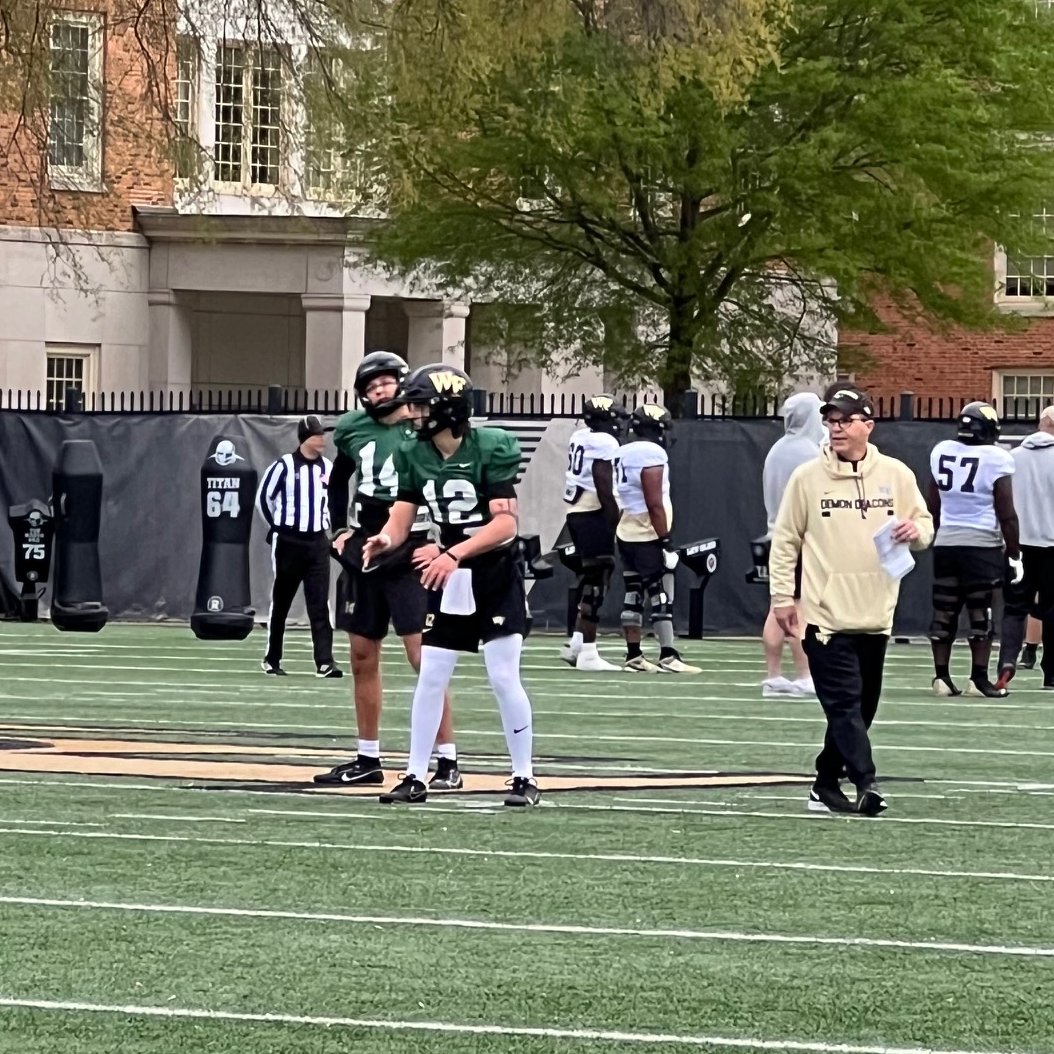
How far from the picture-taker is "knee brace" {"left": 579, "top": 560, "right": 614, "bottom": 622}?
21.3 meters

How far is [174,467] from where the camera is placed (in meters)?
28.6

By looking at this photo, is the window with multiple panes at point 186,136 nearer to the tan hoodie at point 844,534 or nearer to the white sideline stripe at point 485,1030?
the tan hoodie at point 844,534

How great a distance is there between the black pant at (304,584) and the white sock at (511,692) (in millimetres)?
8968

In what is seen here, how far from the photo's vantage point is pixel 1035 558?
67.6ft

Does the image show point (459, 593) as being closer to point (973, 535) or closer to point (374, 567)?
point (374, 567)

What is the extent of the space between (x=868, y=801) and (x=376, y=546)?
2409 millimetres

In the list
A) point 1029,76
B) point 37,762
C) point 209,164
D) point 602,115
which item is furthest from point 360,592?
Answer: point 1029,76

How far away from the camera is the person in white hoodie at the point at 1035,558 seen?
66.4ft

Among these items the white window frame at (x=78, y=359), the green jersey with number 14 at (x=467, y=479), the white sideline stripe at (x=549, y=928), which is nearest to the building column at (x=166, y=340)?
the white window frame at (x=78, y=359)

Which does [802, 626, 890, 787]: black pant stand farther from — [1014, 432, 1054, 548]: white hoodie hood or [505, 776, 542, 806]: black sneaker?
[1014, 432, 1054, 548]: white hoodie hood

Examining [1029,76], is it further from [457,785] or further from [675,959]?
[675,959]

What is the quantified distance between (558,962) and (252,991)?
0.95m

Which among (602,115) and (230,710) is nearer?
(230,710)

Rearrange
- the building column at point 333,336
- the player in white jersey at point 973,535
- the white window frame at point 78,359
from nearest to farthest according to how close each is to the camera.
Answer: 1. the player in white jersey at point 973,535
2. the white window frame at point 78,359
3. the building column at point 333,336
